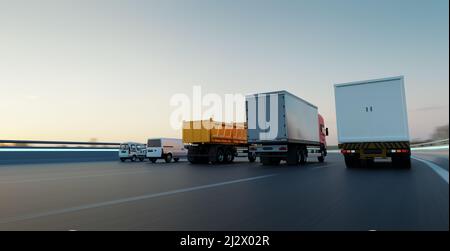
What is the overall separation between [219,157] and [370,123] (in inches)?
456

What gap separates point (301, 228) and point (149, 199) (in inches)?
131

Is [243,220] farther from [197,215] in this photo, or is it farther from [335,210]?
[335,210]

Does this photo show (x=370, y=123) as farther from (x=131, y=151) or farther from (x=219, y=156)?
(x=131, y=151)

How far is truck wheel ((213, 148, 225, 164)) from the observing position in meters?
20.8

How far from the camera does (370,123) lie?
11.7 metres

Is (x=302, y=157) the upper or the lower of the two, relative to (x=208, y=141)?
lower

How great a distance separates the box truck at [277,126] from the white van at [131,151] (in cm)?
1617

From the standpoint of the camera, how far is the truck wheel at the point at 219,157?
20806 millimetres

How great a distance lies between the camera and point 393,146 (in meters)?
11.4

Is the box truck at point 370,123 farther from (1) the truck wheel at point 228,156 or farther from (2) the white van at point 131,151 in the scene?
(2) the white van at point 131,151

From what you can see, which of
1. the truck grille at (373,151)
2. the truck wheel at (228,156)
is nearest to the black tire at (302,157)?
the truck grille at (373,151)

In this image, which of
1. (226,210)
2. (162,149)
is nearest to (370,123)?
(226,210)

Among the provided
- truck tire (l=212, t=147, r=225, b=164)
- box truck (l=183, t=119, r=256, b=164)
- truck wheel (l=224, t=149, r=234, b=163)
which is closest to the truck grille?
box truck (l=183, t=119, r=256, b=164)

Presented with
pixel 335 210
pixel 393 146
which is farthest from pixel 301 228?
pixel 393 146
